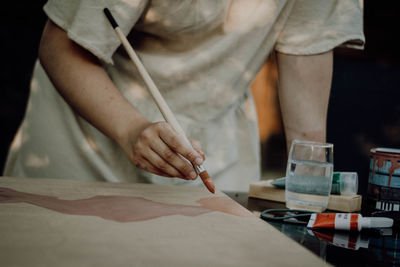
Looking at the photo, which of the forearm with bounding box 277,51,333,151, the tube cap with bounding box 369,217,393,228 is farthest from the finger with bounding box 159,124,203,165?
the forearm with bounding box 277,51,333,151

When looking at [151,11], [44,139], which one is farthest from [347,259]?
[44,139]

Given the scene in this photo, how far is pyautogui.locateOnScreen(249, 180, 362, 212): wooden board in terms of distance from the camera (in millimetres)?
861

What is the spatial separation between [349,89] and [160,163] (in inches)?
122

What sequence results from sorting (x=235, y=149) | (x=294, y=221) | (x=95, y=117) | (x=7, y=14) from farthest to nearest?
(x=7, y=14) → (x=235, y=149) → (x=95, y=117) → (x=294, y=221)

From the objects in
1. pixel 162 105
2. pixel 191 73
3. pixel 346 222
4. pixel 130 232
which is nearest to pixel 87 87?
pixel 162 105

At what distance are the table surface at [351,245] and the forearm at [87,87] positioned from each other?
0.41 metres

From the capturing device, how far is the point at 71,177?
1109 millimetres

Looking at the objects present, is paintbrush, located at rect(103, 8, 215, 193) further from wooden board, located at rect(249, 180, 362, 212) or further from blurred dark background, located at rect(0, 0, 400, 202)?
blurred dark background, located at rect(0, 0, 400, 202)

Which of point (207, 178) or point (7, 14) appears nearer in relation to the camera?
point (207, 178)

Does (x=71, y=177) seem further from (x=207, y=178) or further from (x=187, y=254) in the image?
(x=187, y=254)

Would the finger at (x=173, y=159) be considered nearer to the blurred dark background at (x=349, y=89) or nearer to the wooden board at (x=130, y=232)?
the wooden board at (x=130, y=232)

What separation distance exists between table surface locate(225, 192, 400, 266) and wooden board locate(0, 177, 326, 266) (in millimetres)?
54

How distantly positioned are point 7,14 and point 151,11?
264cm

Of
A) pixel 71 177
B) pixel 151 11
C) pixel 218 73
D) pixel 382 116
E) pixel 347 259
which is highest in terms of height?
pixel 151 11
